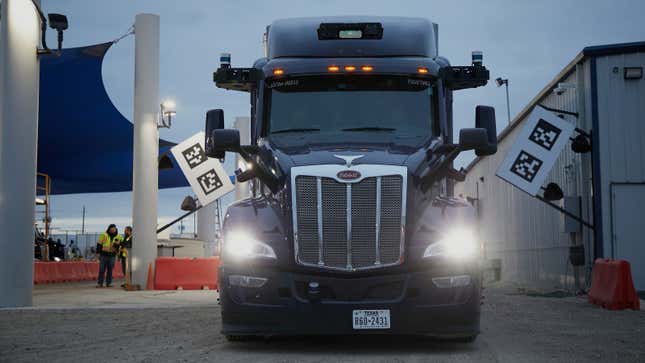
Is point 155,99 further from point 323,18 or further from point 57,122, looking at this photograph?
point 323,18

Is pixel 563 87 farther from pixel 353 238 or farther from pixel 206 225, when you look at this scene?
pixel 206 225

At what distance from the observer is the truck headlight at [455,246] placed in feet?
28.4

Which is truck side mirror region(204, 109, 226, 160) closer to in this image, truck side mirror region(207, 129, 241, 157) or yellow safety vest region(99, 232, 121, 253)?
A: truck side mirror region(207, 129, 241, 157)

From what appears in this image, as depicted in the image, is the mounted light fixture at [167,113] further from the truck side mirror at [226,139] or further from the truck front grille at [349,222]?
the truck front grille at [349,222]

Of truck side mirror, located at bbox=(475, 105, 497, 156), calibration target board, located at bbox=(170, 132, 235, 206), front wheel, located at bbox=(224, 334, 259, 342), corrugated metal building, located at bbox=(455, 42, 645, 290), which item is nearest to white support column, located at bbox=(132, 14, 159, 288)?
calibration target board, located at bbox=(170, 132, 235, 206)

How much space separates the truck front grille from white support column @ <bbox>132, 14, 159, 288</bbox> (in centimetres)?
1433

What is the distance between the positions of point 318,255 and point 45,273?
23.1m

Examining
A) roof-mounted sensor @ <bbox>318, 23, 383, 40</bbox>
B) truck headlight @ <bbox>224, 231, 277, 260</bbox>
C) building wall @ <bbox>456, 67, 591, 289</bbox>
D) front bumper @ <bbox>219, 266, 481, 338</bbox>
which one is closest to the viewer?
front bumper @ <bbox>219, 266, 481, 338</bbox>

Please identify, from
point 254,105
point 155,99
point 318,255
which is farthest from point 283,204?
point 155,99

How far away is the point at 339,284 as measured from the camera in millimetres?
8562

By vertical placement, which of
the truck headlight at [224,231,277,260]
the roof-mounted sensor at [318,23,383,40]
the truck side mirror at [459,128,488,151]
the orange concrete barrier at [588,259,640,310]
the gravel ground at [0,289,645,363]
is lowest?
the gravel ground at [0,289,645,363]

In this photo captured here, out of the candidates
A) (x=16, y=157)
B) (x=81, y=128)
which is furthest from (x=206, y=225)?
(x=16, y=157)

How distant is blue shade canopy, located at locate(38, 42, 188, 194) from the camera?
2430 cm

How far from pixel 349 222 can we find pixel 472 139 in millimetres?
1797
